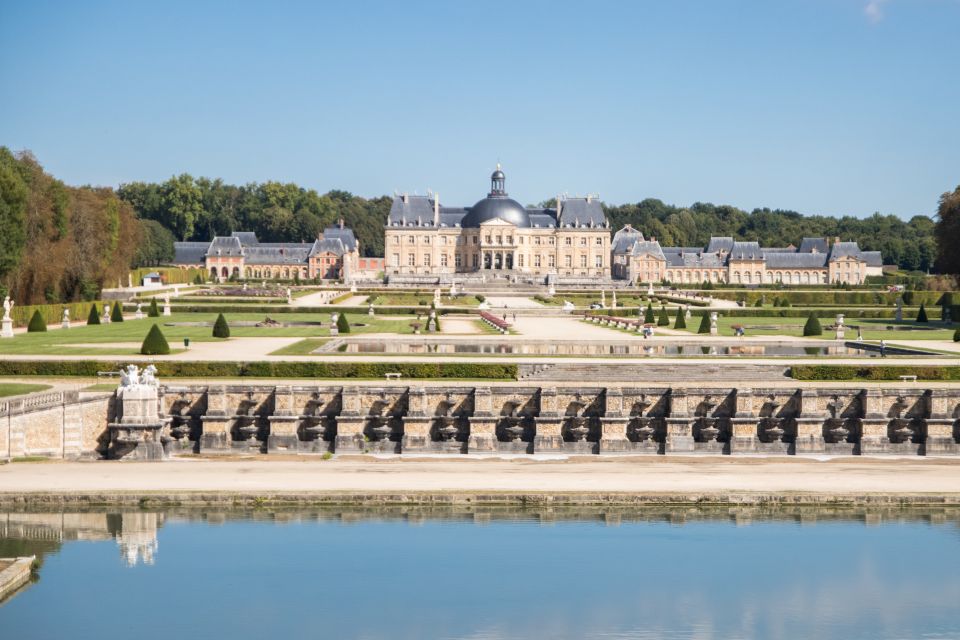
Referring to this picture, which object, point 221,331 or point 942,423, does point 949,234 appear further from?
point 942,423

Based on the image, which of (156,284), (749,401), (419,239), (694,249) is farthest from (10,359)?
(694,249)

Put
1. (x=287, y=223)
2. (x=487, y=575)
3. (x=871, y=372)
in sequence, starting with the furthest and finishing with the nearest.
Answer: (x=287, y=223), (x=871, y=372), (x=487, y=575)

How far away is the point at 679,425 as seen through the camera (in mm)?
26438

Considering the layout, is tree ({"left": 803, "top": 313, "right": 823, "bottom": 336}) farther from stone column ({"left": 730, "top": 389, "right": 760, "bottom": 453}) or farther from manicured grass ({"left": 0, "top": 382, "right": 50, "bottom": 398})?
manicured grass ({"left": 0, "top": 382, "right": 50, "bottom": 398})

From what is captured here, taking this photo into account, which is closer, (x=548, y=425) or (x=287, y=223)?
(x=548, y=425)

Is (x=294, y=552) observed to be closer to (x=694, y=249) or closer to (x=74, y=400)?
(x=74, y=400)

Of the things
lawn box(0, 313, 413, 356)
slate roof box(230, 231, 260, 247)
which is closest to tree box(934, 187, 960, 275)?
lawn box(0, 313, 413, 356)

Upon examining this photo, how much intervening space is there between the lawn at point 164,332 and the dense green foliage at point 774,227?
278 feet

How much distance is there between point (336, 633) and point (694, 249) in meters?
116

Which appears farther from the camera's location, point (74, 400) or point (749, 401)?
point (749, 401)

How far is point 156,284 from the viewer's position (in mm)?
88562

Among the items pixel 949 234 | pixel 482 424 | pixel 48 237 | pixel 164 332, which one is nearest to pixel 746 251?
pixel 949 234

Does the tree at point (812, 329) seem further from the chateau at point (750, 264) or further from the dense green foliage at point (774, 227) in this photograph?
the dense green foliage at point (774, 227)

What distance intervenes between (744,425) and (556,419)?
3871mm
